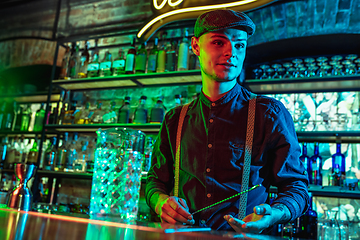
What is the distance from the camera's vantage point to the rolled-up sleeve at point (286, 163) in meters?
1.00

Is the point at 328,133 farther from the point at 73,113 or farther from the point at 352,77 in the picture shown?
the point at 73,113

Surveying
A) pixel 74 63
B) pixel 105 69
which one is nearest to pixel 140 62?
pixel 105 69

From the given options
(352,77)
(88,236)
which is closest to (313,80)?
(352,77)

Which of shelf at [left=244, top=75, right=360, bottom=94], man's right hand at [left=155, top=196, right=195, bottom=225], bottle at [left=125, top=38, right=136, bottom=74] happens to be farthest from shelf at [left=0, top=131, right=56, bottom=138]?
man's right hand at [left=155, top=196, right=195, bottom=225]

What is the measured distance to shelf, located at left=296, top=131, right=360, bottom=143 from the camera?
2.12m

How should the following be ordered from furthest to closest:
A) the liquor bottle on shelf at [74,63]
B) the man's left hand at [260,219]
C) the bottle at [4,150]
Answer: the bottle at [4,150], the liquor bottle on shelf at [74,63], the man's left hand at [260,219]

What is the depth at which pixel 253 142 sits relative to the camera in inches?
43.8

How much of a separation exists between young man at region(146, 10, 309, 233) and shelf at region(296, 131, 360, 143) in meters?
1.13

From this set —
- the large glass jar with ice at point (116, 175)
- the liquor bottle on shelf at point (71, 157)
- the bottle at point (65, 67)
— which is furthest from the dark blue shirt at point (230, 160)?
the bottle at point (65, 67)

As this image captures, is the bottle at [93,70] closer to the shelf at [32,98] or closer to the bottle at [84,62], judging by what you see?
the bottle at [84,62]

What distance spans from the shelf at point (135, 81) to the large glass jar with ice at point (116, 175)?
1.63 m

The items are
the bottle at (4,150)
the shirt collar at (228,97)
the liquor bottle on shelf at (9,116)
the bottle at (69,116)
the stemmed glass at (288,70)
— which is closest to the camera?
the shirt collar at (228,97)

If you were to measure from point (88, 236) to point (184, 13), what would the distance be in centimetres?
224

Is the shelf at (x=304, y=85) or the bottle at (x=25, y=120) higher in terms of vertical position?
the shelf at (x=304, y=85)
